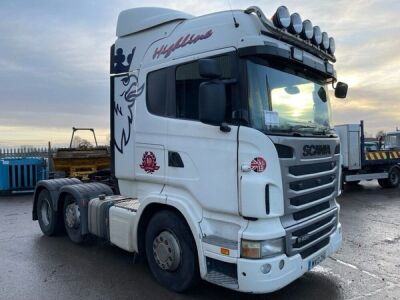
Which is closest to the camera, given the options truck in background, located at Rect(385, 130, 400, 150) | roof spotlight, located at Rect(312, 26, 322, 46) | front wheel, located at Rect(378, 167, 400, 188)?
roof spotlight, located at Rect(312, 26, 322, 46)

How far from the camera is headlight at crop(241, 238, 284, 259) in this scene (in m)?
4.09

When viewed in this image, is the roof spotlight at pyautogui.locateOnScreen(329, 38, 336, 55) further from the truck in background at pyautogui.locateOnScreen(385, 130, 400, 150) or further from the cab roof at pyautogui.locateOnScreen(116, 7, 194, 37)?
the truck in background at pyautogui.locateOnScreen(385, 130, 400, 150)

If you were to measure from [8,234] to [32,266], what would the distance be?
2.58 m

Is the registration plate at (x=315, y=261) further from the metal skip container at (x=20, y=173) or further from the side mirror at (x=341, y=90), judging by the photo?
the metal skip container at (x=20, y=173)

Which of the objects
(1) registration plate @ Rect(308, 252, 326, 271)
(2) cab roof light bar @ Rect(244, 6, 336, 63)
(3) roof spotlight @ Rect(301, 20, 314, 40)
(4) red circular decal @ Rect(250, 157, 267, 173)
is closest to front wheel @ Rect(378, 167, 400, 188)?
(2) cab roof light bar @ Rect(244, 6, 336, 63)

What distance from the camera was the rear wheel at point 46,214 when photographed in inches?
302

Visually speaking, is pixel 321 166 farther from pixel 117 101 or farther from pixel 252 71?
pixel 117 101

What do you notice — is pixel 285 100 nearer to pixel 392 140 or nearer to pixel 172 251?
pixel 172 251

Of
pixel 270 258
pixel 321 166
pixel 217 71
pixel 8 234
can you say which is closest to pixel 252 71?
pixel 217 71

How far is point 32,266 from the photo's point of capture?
6.09 meters

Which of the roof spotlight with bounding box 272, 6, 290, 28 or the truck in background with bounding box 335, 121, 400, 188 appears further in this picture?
the truck in background with bounding box 335, 121, 400, 188

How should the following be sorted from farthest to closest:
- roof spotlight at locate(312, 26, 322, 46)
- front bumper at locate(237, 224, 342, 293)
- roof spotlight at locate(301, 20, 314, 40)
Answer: roof spotlight at locate(312, 26, 322, 46) → roof spotlight at locate(301, 20, 314, 40) → front bumper at locate(237, 224, 342, 293)

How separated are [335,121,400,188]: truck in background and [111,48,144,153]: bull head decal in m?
9.95

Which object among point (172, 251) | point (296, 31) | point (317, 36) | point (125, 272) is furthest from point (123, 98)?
point (317, 36)
